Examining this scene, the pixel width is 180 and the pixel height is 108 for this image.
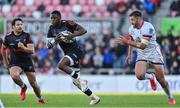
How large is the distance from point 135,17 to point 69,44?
1852 millimetres

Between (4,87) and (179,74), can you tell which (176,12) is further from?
(4,87)

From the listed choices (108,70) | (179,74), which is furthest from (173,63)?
(108,70)

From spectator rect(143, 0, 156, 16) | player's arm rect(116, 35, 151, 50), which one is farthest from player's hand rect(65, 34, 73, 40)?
spectator rect(143, 0, 156, 16)

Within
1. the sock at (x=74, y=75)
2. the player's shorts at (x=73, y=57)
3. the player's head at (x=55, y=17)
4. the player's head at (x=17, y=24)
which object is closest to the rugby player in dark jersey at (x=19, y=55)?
the player's head at (x=17, y=24)

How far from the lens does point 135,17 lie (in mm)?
17328

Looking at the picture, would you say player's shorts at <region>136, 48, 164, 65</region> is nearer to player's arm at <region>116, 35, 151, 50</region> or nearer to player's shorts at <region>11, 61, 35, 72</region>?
player's arm at <region>116, 35, 151, 50</region>

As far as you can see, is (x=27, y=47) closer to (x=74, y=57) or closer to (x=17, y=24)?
(x=17, y=24)

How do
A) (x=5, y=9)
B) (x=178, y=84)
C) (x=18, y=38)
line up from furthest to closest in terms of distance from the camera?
(x=5, y=9) → (x=178, y=84) → (x=18, y=38)

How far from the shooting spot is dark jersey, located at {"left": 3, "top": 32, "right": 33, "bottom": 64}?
18172 millimetres

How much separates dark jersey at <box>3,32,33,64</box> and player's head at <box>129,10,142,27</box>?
9.08ft

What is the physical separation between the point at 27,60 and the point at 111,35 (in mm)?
10752

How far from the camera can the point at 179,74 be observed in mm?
27484

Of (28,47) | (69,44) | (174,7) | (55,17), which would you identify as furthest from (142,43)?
(174,7)

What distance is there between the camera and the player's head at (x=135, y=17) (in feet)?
56.4
